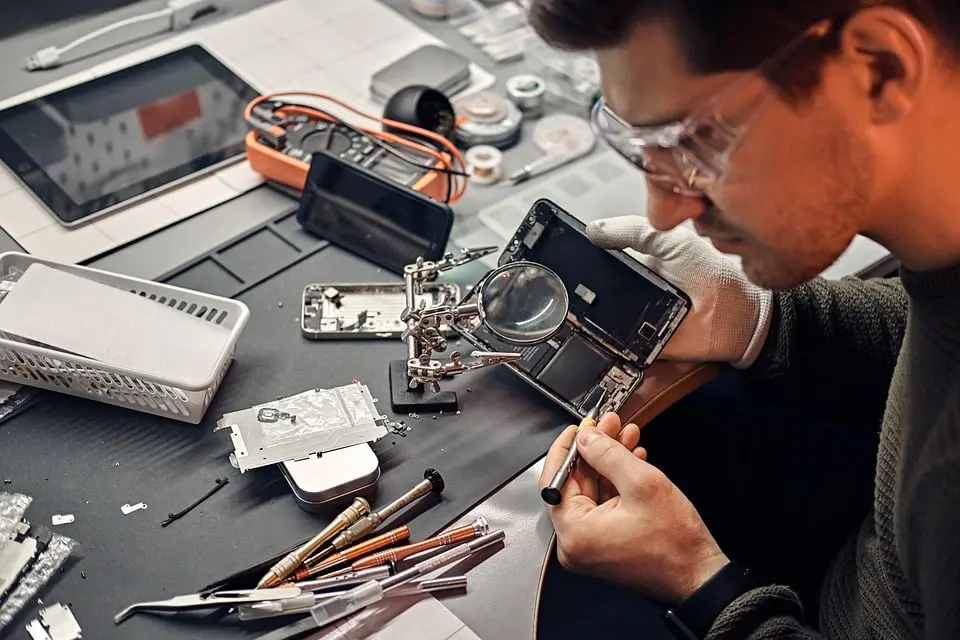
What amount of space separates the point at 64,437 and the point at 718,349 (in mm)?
737

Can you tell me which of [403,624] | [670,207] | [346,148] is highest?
[670,207]

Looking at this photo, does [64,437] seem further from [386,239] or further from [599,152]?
[599,152]

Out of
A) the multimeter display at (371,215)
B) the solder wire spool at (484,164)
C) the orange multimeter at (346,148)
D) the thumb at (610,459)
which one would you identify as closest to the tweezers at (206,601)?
the thumb at (610,459)

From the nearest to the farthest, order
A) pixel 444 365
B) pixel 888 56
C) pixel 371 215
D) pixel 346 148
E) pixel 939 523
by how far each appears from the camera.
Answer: pixel 888 56 < pixel 939 523 < pixel 444 365 < pixel 371 215 < pixel 346 148

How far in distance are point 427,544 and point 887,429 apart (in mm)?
470

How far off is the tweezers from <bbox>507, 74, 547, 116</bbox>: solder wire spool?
93 cm

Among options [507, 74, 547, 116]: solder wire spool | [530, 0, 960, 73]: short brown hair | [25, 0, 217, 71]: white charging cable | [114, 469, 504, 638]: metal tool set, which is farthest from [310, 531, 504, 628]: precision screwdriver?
[25, 0, 217, 71]: white charging cable

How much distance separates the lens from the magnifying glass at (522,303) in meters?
1.08

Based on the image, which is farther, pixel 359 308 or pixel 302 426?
pixel 359 308

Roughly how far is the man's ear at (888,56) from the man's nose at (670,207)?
177 mm

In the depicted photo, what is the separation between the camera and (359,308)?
1193mm

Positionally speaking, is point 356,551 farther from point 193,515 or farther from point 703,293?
point 703,293

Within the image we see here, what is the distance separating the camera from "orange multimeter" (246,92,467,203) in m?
1.34

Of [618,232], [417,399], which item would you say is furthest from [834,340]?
[417,399]
